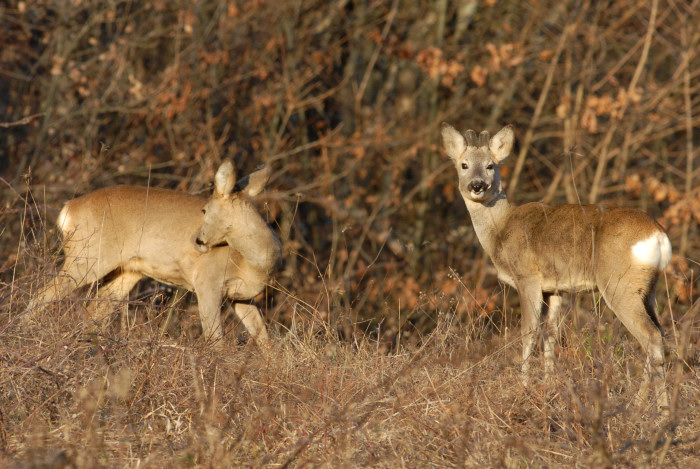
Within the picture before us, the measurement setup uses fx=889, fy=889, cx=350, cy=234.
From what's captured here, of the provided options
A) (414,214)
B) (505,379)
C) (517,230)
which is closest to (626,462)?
(505,379)

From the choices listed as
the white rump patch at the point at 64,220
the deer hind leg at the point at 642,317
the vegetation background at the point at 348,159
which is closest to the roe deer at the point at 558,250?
the deer hind leg at the point at 642,317

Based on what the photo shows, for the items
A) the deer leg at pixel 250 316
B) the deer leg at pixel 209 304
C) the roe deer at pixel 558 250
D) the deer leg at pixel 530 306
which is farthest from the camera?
the deer leg at pixel 250 316

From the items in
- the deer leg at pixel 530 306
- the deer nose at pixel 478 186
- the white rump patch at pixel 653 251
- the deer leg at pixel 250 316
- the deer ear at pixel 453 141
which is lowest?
the deer leg at pixel 250 316

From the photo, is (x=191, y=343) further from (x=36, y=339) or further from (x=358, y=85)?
(x=358, y=85)

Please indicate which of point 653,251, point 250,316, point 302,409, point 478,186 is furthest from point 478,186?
point 302,409

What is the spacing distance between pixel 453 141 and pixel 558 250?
4.48ft

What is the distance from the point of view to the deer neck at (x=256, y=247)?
6.23 metres

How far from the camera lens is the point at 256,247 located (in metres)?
6.23

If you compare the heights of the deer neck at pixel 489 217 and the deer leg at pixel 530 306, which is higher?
the deer neck at pixel 489 217

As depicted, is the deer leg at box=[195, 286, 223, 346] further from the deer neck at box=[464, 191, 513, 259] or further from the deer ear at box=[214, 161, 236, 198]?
the deer neck at box=[464, 191, 513, 259]

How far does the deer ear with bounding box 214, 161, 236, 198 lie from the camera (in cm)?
620

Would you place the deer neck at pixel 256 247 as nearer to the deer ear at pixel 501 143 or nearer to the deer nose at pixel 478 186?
the deer nose at pixel 478 186

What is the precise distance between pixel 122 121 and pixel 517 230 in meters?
6.41

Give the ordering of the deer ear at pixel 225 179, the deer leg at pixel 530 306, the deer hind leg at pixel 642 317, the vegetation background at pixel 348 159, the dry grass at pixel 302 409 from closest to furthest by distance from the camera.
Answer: the dry grass at pixel 302 409 < the vegetation background at pixel 348 159 < the deer hind leg at pixel 642 317 < the deer leg at pixel 530 306 < the deer ear at pixel 225 179
